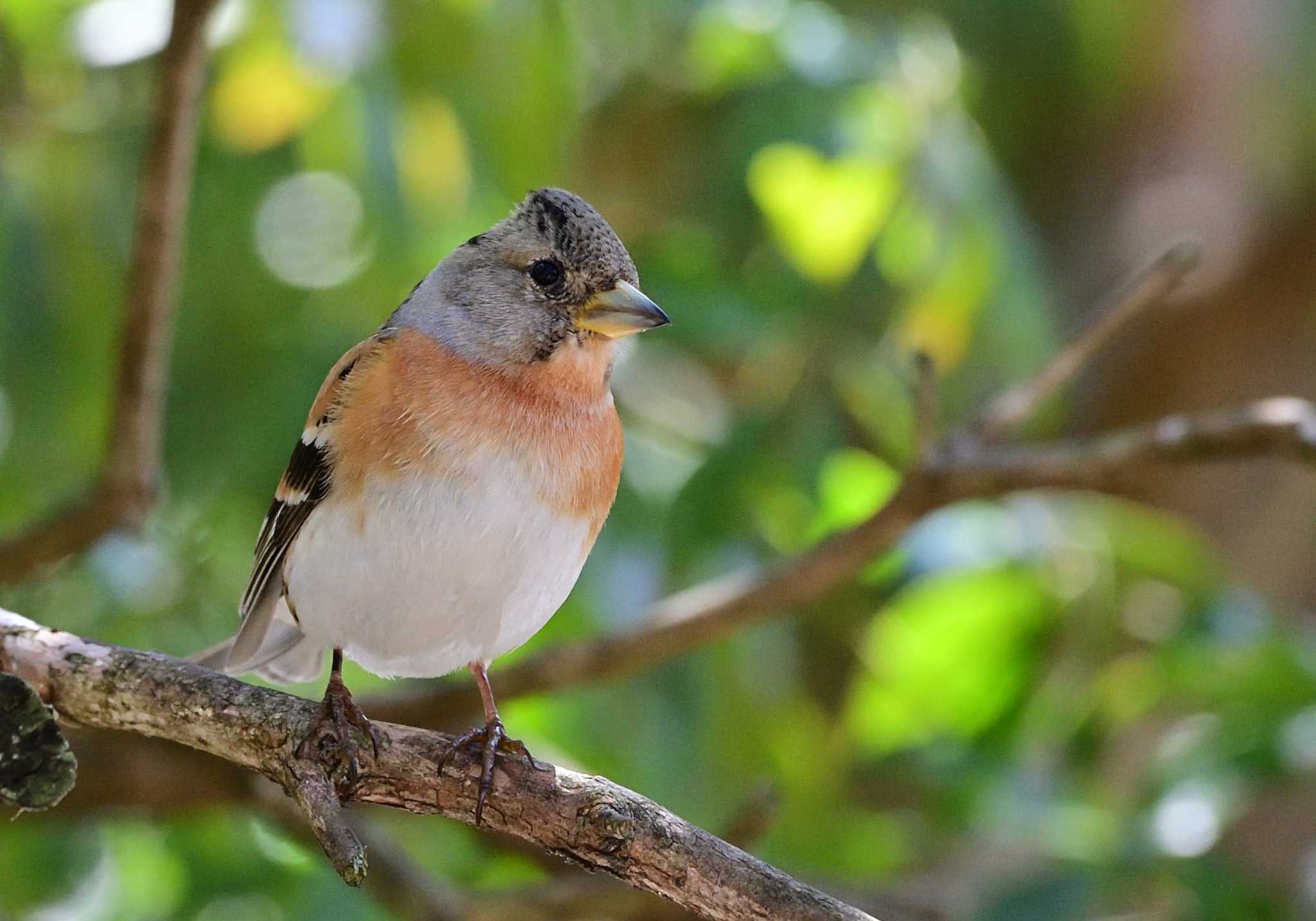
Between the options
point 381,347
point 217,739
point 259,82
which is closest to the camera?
point 217,739

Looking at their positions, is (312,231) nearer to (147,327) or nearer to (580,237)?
(147,327)

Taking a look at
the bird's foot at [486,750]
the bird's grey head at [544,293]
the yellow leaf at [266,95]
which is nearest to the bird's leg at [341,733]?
the bird's foot at [486,750]

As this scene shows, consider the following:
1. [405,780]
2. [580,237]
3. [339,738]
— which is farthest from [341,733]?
[580,237]

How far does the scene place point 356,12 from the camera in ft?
10.2

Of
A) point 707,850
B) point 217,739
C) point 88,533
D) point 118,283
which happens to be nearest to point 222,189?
point 118,283

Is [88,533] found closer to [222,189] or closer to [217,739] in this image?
[222,189]

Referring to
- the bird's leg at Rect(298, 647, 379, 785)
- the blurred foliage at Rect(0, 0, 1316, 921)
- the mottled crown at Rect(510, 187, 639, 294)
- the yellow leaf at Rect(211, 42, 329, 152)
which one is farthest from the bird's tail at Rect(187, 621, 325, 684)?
the yellow leaf at Rect(211, 42, 329, 152)

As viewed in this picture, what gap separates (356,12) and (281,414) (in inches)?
38.7

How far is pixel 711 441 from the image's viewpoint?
3.96m

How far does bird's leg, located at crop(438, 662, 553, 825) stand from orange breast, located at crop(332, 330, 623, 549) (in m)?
Answer: 0.38

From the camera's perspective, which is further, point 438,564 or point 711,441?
point 711,441

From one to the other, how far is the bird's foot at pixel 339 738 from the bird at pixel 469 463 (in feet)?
0.34

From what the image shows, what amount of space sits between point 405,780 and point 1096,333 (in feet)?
6.38

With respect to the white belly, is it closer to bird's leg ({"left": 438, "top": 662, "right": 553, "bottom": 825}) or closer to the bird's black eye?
bird's leg ({"left": 438, "top": 662, "right": 553, "bottom": 825})
